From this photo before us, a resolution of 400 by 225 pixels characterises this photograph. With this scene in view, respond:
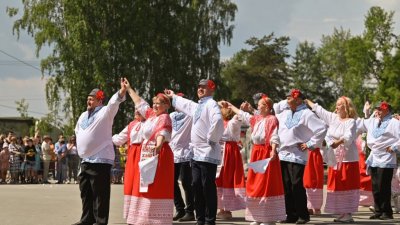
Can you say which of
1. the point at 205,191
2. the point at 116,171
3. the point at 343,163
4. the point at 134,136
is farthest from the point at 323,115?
the point at 116,171

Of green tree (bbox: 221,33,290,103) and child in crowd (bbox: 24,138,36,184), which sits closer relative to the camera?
child in crowd (bbox: 24,138,36,184)

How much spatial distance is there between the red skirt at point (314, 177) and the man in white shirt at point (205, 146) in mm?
2335

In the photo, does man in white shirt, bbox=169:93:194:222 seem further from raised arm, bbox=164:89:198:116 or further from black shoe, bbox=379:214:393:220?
black shoe, bbox=379:214:393:220

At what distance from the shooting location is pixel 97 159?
36.5 ft

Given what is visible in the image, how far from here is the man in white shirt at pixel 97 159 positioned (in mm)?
11133

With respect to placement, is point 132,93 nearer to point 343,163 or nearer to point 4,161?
point 343,163

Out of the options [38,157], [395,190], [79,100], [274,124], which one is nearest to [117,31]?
[79,100]

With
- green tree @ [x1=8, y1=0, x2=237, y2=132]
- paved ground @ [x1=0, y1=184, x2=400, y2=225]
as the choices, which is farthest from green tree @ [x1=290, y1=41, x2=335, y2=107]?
paved ground @ [x1=0, y1=184, x2=400, y2=225]

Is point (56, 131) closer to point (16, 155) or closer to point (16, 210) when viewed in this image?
point (16, 155)

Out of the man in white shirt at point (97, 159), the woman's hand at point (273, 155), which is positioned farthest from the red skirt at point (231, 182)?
the man in white shirt at point (97, 159)

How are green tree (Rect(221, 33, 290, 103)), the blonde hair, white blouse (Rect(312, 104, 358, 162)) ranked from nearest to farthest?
1. white blouse (Rect(312, 104, 358, 162))
2. the blonde hair
3. green tree (Rect(221, 33, 290, 103))

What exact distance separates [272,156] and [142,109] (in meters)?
1.83

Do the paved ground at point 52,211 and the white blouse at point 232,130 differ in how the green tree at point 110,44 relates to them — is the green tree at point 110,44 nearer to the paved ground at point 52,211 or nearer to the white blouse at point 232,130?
the paved ground at point 52,211

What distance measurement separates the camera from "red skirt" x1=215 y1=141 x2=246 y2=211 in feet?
43.9
